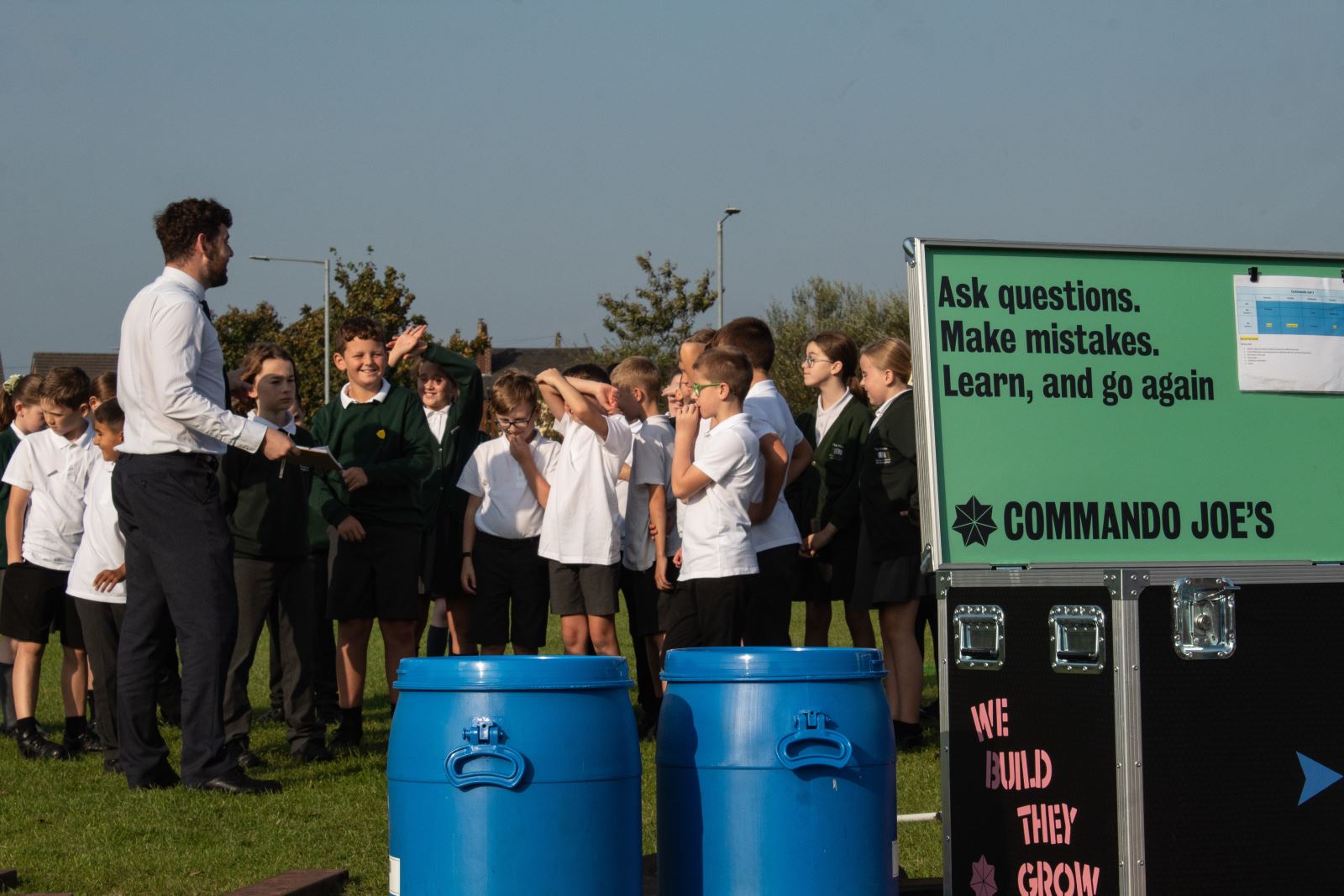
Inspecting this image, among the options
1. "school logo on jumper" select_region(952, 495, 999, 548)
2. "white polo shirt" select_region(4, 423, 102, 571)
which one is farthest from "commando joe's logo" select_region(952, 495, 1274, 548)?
"white polo shirt" select_region(4, 423, 102, 571)

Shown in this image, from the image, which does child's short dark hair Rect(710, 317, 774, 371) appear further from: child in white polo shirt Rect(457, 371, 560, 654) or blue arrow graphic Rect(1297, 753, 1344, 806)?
blue arrow graphic Rect(1297, 753, 1344, 806)

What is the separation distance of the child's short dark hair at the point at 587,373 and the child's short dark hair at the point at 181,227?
7.04 feet

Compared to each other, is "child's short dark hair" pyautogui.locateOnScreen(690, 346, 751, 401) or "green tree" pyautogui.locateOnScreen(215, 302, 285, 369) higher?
"green tree" pyautogui.locateOnScreen(215, 302, 285, 369)

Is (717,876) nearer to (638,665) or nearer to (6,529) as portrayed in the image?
(638,665)

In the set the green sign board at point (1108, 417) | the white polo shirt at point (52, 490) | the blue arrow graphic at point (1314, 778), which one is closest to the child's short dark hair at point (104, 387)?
the white polo shirt at point (52, 490)

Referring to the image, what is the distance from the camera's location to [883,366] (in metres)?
7.27

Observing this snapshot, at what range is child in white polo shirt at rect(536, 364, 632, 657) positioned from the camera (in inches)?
294

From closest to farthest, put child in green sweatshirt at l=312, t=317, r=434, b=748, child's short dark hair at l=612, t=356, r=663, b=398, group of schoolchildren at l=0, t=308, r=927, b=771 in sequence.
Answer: group of schoolchildren at l=0, t=308, r=927, b=771
child in green sweatshirt at l=312, t=317, r=434, b=748
child's short dark hair at l=612, t=356, r=663, b=398

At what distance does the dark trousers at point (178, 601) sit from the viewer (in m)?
5.83

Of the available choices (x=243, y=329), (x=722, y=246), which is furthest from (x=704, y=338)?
(x=243, y=329)

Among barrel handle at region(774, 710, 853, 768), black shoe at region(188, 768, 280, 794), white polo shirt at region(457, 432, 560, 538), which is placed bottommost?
black shoe at region(188, 768, 280, 794)

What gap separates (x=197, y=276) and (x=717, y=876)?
12.4ft

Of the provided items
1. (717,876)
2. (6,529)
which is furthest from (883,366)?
(6,529)

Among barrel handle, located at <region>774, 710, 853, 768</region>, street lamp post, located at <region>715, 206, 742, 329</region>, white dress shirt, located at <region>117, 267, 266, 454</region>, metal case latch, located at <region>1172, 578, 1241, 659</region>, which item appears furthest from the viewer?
street lamp post, located at <region>715, 206, 742, 329</region>
